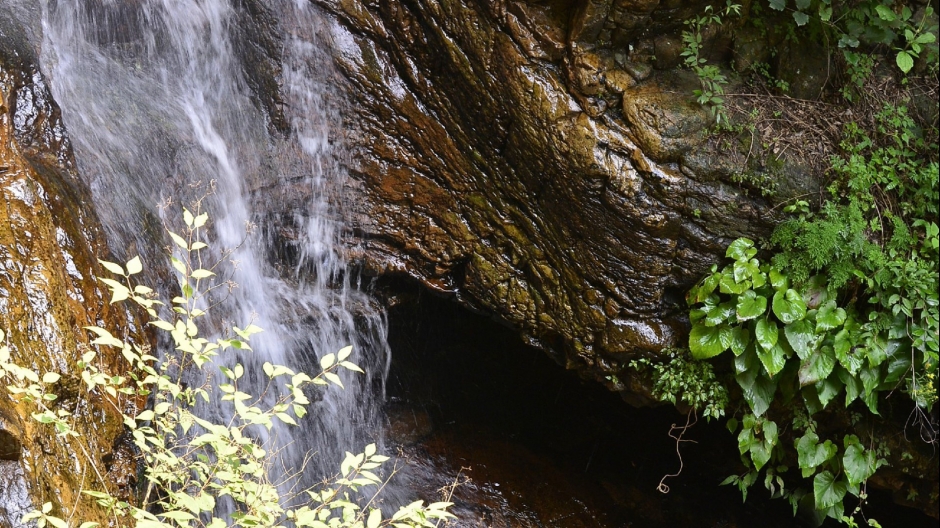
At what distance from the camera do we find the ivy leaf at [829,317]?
13.7 ft

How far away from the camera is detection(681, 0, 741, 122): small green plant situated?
→ 166 inches

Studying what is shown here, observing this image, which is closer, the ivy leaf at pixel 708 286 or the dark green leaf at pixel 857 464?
the ivy leaf at pixel 708 286

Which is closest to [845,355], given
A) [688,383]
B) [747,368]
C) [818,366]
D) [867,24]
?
[818,366]

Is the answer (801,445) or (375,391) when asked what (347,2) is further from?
(801,445)

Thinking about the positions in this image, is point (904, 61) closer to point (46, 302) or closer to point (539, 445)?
point (539, 445)

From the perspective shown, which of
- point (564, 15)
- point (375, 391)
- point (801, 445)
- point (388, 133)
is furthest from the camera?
point (375, 391)

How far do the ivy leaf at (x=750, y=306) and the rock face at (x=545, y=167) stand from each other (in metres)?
0.33

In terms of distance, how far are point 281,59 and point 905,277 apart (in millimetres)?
4125

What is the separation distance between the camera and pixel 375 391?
530 cm

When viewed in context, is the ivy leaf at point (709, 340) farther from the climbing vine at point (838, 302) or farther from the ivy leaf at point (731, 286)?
the ivy leaf at point (731, 286)

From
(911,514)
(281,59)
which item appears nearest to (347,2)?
(281,59)

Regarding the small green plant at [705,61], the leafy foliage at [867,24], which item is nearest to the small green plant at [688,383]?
the small green plant at [705,61]

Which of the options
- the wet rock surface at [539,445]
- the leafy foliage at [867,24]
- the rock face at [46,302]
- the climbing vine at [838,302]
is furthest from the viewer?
the wet rock surface at [539,445]

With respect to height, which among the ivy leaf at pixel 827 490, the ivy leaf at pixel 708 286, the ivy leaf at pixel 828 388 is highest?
the ivy leaf at pixel 708 286
